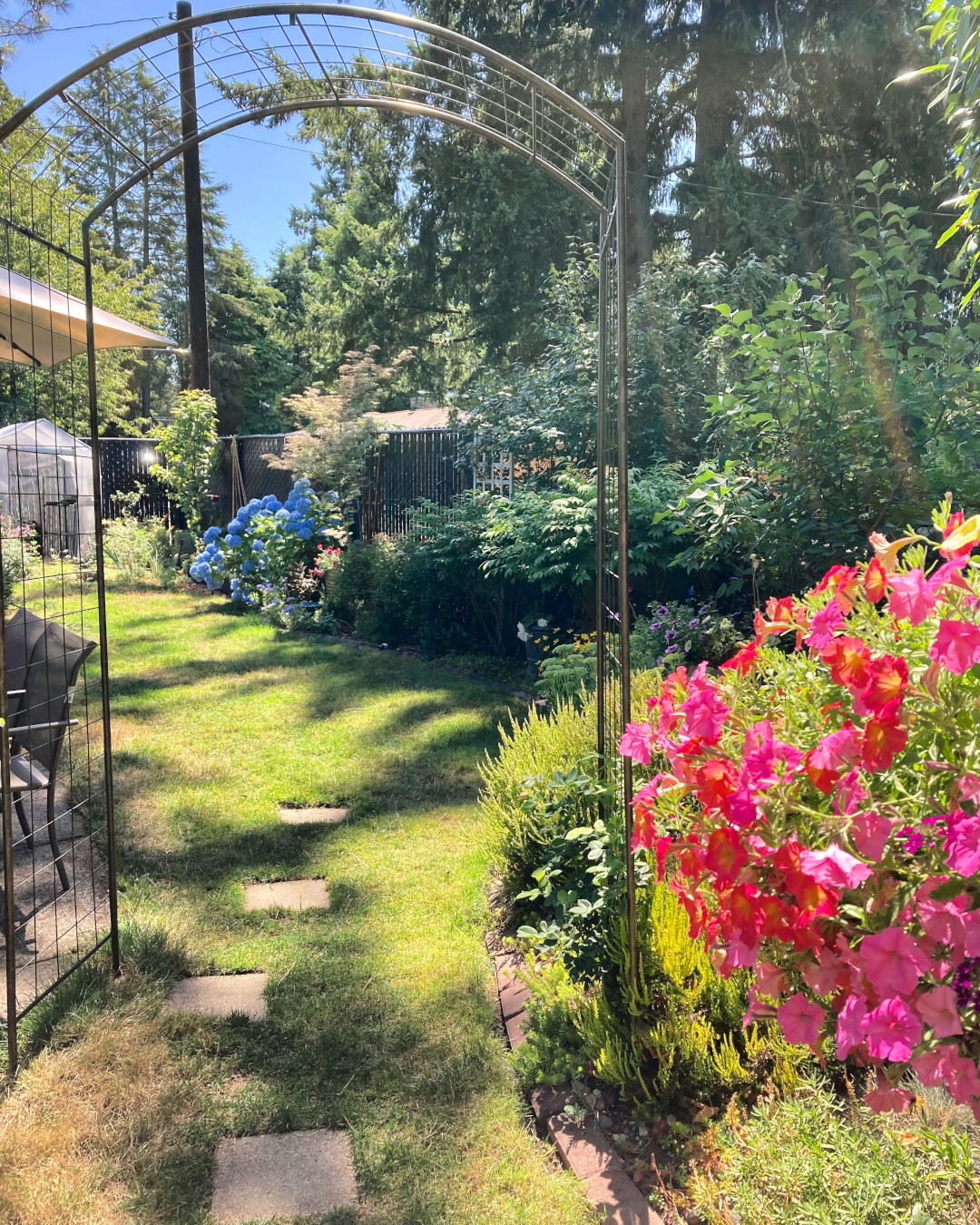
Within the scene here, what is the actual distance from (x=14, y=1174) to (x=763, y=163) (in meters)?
13.5

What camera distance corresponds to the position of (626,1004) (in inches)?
86.7

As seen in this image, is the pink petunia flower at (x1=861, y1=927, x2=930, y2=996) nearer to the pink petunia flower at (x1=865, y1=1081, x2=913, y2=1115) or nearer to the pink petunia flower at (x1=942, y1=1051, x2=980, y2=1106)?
the pink petunia flower at (x1=942, y1=1051, x2=980, y2=1106)

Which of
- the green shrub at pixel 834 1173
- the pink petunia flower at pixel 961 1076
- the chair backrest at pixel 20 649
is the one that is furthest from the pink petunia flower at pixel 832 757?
the chair backrest at pixel 20 649

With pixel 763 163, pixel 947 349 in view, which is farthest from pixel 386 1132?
pixel 763 163

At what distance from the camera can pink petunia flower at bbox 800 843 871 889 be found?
0.97 m

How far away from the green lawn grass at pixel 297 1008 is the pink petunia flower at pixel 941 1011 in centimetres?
113

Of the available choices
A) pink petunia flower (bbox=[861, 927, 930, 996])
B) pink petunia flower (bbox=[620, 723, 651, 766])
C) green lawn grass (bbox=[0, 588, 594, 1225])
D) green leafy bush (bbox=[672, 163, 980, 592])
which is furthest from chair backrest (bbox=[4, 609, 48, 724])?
pink petunia flower (bbox=[861, 927, 930, 996])

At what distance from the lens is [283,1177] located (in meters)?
1.97

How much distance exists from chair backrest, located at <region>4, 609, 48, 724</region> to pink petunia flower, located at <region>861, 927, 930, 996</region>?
3.03 m

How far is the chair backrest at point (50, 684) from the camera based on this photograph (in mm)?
3158

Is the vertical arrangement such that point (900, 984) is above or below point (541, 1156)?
above

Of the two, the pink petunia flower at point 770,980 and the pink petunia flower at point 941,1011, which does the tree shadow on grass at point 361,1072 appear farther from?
the pink petunia flower at point 941,1011

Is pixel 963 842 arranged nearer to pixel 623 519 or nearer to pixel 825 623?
pixel 825 623

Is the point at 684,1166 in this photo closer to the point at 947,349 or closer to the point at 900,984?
the point at 900,984
